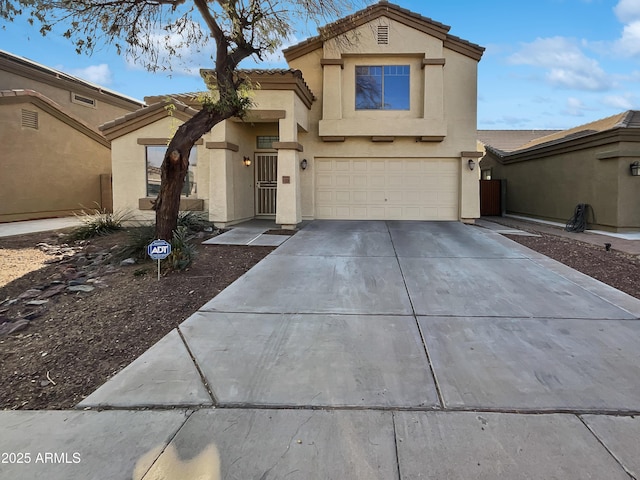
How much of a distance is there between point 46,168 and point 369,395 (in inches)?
637

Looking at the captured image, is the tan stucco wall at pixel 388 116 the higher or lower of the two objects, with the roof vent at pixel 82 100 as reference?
lower

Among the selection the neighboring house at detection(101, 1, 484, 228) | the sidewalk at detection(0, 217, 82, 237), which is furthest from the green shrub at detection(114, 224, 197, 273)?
the neighboring house at detection(101, 1, 484, 228)

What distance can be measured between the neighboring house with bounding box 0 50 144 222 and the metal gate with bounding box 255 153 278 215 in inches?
286

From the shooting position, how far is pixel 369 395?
3508 millimetres

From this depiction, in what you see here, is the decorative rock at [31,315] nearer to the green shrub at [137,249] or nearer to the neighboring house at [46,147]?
the green shrub at [137,249]

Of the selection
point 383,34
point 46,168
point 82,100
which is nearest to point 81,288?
point 46,168

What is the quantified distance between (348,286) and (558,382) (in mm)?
3443

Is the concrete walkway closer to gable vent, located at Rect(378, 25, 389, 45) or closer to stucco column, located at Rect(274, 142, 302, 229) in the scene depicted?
stucco column, located at Rect(274, 142, 302, 229)

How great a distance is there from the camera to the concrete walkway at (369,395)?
271cm

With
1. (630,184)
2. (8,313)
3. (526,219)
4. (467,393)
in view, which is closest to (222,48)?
(8,313)

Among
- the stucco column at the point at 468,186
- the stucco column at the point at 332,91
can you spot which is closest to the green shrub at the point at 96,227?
the stucco column at the point at 332,91

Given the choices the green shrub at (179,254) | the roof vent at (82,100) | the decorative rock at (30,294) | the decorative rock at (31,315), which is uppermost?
the roof vent at (82,100)

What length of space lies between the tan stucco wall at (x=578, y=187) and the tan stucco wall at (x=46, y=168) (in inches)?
731

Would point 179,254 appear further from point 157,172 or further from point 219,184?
point 157,172
